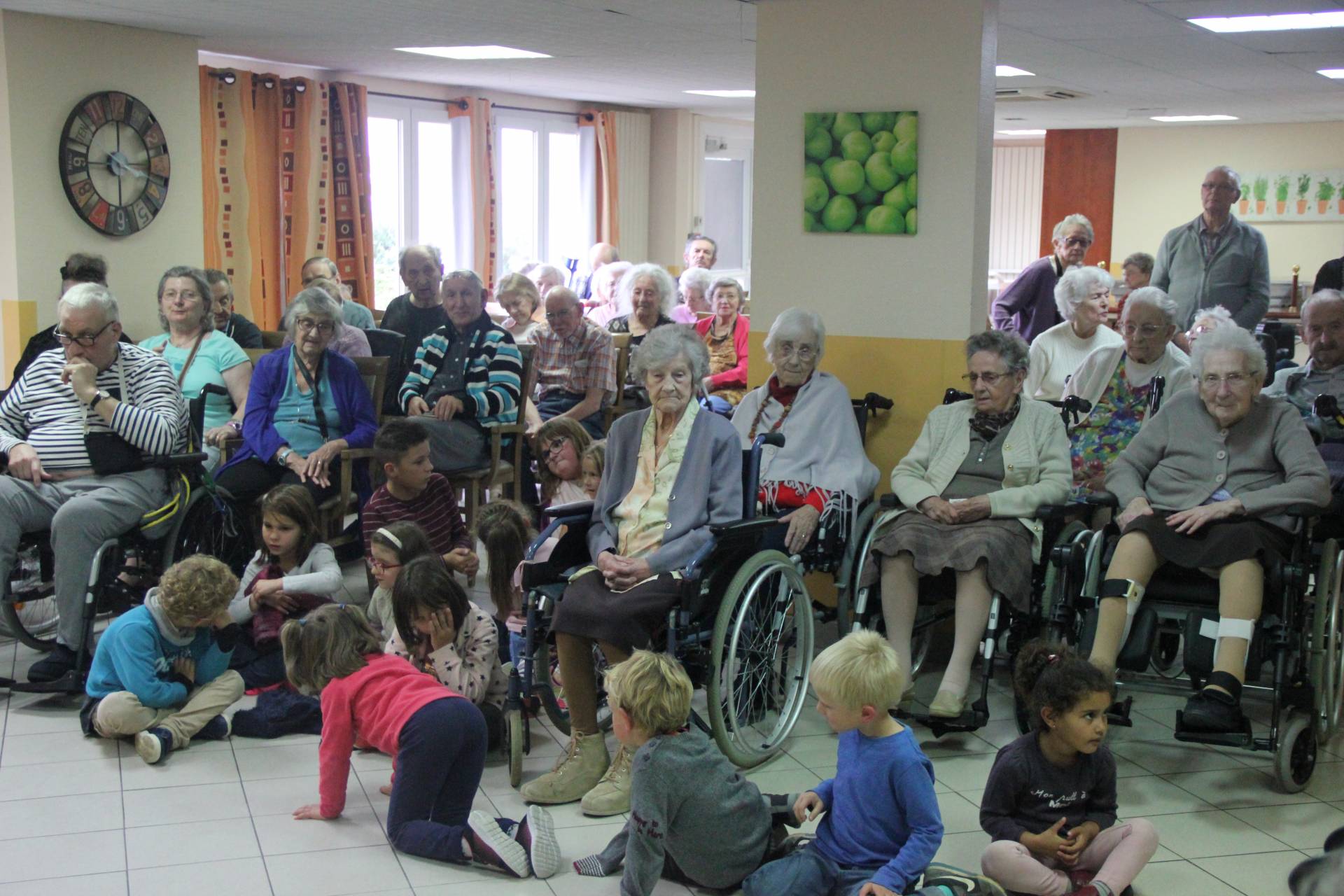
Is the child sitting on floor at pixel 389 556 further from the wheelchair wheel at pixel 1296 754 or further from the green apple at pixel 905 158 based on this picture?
the wheelchair wheel at pixel 1296 754

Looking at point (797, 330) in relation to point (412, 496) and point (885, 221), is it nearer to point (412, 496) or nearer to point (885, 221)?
point (885, 221)

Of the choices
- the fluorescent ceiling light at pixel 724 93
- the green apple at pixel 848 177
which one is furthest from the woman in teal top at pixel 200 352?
the fluorescent ceiling light at pixel 724 93

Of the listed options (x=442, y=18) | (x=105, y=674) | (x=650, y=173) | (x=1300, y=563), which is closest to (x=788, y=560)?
(x=1300, y=563)

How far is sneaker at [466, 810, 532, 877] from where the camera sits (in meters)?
2.89

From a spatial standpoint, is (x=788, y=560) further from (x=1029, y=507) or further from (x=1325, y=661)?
(x=1325, y=661)

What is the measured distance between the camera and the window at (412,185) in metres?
9.77

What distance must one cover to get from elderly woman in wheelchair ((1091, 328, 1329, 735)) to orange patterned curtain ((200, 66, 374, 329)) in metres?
5.99

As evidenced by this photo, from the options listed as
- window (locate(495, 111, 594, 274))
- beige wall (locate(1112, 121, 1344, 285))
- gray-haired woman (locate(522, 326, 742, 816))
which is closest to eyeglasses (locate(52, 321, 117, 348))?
gray-haired woman (locate(522, 326, 742, 816))

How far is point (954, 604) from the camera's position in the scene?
4070mm

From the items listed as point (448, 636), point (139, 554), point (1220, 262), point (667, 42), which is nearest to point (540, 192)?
point (667, 42)

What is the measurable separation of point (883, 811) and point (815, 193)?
2.78 m

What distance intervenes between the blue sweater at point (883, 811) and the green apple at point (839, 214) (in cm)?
254

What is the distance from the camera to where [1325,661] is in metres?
3.55

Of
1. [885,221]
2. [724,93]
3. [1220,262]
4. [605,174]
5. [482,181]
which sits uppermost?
[724,93]
